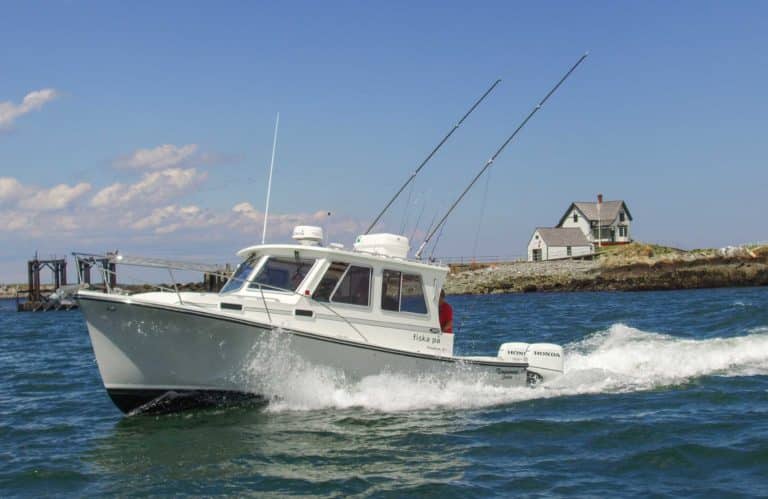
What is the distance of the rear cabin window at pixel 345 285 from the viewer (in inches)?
479

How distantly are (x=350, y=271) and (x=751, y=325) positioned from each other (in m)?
14.9

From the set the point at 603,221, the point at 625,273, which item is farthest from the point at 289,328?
the point at 603,221

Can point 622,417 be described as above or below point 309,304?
below

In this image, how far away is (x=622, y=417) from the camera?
11.0m

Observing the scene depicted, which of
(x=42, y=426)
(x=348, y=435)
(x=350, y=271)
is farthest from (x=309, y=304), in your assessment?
(x=42, y=426)

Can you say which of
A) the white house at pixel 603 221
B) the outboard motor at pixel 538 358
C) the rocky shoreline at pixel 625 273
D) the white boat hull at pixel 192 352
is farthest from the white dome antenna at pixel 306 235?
the white house at pixel 603 221

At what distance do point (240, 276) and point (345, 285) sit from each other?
5.56ft

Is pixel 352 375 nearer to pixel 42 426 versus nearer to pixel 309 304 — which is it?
pixel 309 304

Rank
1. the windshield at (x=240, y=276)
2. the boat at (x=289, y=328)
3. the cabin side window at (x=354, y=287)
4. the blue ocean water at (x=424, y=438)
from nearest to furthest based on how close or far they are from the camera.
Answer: the blue ocean water at (x=424, y=438)
the boat at (x=289, y=328)
the cabin side window at (x=354, y=287)
the windshield at (x=240, y=276)

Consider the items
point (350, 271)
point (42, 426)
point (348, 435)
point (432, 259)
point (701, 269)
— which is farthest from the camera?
point (701, 269)

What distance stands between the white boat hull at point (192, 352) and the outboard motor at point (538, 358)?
9.74 ft

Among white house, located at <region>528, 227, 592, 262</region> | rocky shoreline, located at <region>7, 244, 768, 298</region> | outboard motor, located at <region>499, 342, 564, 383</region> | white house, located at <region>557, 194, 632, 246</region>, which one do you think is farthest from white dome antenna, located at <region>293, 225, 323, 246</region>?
white house, located at <region>557, 194, 632, 246</region>

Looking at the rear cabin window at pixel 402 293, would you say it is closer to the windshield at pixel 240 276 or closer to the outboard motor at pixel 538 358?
the outboard motor at pixel 538 358

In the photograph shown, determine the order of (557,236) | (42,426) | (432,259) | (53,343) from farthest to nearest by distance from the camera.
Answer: (557,236) < (53,343) < (432,259) < (42,426)
